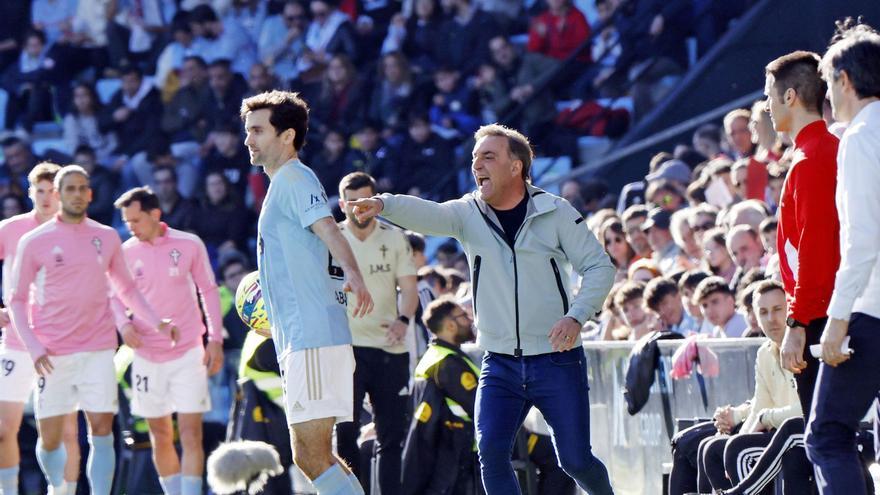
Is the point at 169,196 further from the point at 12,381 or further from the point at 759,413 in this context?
the point at 759,413

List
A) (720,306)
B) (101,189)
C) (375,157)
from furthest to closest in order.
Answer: (101,189), (375,157), (720,306)

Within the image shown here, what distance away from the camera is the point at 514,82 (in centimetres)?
1670

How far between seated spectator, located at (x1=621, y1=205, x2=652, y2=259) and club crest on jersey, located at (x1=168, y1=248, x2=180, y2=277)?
338 centimetres

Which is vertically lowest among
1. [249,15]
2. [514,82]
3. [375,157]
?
[375,157]

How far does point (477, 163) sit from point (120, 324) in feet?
12.8

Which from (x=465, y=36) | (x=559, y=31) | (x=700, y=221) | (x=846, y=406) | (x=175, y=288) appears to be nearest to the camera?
(x=846, y=406)

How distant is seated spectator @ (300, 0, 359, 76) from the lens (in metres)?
18.9

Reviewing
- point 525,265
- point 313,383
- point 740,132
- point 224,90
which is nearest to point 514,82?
point 224,90

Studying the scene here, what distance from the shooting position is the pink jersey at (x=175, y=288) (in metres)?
10.7

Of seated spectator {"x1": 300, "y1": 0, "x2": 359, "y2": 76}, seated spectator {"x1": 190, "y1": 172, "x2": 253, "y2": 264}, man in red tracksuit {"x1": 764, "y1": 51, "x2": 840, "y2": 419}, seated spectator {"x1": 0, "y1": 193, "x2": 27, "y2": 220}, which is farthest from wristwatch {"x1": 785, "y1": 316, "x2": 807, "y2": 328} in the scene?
seated spectator {"x1": 0, "y1": 193, "x2": 27, "y2": 220}

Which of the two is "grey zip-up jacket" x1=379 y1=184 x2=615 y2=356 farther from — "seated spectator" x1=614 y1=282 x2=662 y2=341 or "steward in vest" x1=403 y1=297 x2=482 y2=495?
"seated spectator" x1=614 y1=282 x2=662 y2=341

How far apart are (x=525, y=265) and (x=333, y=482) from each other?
1.28 m

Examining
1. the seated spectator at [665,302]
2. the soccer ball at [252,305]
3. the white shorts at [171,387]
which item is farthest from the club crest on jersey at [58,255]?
the seated spectator at [665,302]

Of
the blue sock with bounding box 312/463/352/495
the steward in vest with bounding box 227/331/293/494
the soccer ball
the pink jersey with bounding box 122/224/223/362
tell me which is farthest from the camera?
the steward in vest with bounding box 227/331/293/494
